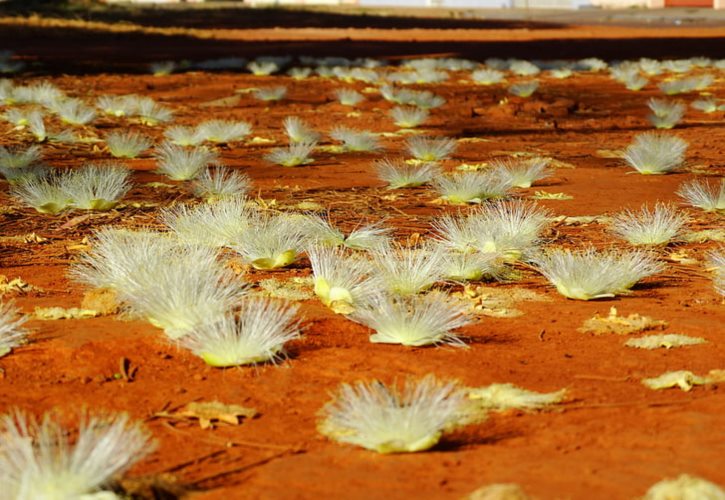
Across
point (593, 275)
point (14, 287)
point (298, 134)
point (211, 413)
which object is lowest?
point (211, 413)

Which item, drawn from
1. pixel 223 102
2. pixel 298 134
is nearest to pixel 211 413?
pixel 298 134

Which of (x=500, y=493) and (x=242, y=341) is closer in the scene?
(x=500, y=493)

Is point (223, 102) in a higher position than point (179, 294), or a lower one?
higher

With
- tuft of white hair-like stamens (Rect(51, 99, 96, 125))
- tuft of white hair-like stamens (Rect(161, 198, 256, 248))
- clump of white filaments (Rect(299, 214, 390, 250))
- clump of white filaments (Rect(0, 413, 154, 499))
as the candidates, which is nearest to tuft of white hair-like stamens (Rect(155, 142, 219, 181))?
tuft of white hair-like stamens (Rect(161, 198, 256, 248))

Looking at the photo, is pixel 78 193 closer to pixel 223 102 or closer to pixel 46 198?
pixel 46 198

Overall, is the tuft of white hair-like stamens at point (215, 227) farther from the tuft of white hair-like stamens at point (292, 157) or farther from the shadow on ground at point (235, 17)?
the shadow on ground at point (235, 17)

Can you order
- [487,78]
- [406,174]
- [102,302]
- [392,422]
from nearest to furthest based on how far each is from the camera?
[392,422] → [102,302] → [406,174] → [487,78]

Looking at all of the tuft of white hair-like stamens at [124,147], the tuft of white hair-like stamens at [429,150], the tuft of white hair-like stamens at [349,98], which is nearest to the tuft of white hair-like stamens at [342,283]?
the tuft of white hair-like stamens at [429,150]
